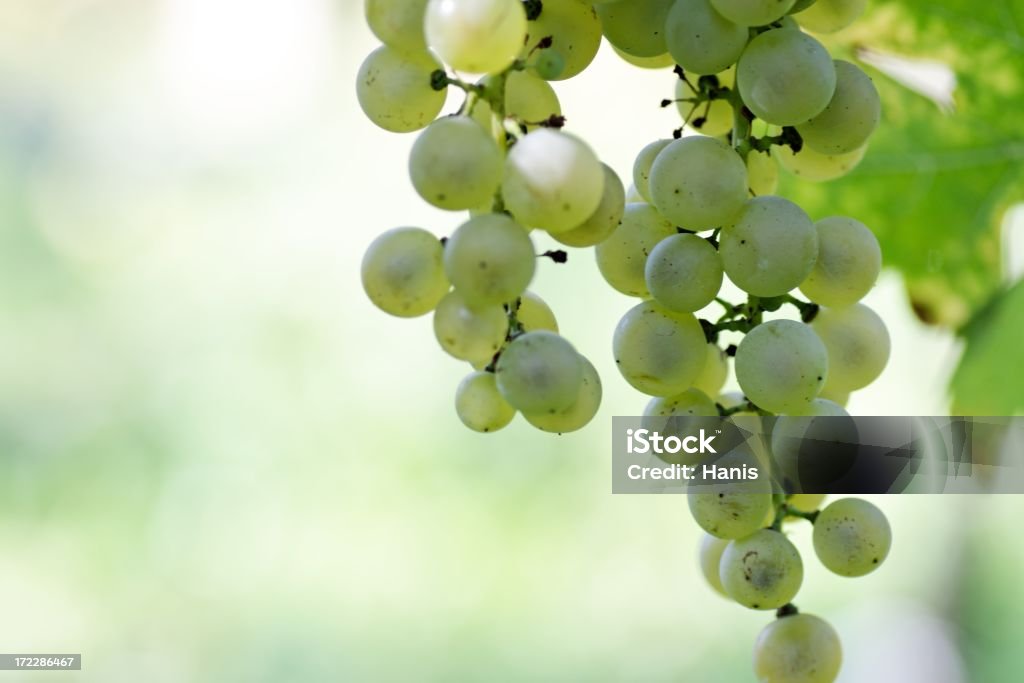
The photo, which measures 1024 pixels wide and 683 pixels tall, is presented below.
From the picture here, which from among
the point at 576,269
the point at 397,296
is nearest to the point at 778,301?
the point at 397,296

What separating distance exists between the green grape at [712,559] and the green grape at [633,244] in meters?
0.15

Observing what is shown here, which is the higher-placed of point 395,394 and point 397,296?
point 395,394

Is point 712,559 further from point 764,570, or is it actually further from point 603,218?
point 603,218

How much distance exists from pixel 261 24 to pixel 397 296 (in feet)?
7.34

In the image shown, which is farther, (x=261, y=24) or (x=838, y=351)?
(x=261, y=24)

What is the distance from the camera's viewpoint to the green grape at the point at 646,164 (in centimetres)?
48

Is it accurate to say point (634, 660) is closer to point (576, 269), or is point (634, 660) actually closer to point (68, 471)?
point (576, 269)

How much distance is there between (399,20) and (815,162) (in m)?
0.23

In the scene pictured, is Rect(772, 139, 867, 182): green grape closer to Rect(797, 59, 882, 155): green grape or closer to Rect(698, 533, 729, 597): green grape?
Rect(797, 59, 882, 155): green grape

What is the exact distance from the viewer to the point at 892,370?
1795mm

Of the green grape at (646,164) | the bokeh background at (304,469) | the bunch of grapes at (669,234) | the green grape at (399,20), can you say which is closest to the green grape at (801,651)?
the bunch of grapes at (669,234)

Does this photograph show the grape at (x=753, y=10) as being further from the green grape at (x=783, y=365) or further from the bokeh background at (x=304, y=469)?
the bokeh background at (x=304, y=469)

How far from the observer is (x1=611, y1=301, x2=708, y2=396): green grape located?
1.46 ft

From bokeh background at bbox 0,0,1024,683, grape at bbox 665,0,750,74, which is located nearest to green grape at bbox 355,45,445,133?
grape at bbox 665,0,750,74
